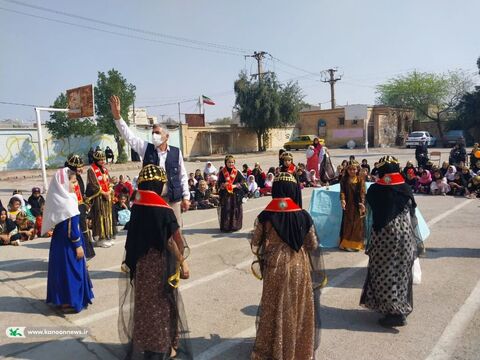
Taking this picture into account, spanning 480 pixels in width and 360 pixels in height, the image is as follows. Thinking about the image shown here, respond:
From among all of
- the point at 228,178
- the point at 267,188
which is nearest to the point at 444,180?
the point at 267,188

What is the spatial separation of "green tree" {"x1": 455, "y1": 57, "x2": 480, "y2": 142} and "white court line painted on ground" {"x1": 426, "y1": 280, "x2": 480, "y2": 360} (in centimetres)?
3868

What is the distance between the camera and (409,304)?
13.9 ft

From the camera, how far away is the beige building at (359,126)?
1660 inches

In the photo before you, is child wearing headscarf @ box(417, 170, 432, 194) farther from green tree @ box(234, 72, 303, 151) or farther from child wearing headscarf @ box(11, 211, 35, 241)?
green tree @ box(234, 72, 303, 151)

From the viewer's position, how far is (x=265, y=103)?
36.8 meters

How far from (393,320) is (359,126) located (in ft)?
132

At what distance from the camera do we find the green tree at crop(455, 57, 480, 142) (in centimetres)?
3809

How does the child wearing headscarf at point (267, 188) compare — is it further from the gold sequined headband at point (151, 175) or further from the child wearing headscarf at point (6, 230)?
the gold sequined headband at point (151, 175)

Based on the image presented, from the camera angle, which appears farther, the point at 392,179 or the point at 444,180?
the point at 444,180

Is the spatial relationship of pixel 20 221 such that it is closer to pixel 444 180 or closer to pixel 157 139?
pixel 157 139

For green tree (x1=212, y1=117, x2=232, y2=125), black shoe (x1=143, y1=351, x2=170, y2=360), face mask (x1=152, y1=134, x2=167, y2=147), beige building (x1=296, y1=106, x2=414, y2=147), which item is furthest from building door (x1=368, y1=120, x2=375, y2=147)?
black shoe (x1=143, y1=351, x2=170, y2=360)

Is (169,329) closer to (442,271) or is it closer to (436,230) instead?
(442,271)

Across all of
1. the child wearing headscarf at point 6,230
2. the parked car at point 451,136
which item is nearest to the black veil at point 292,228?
the child wearing headscarf at point 6,230

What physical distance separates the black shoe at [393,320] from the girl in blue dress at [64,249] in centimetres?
328
